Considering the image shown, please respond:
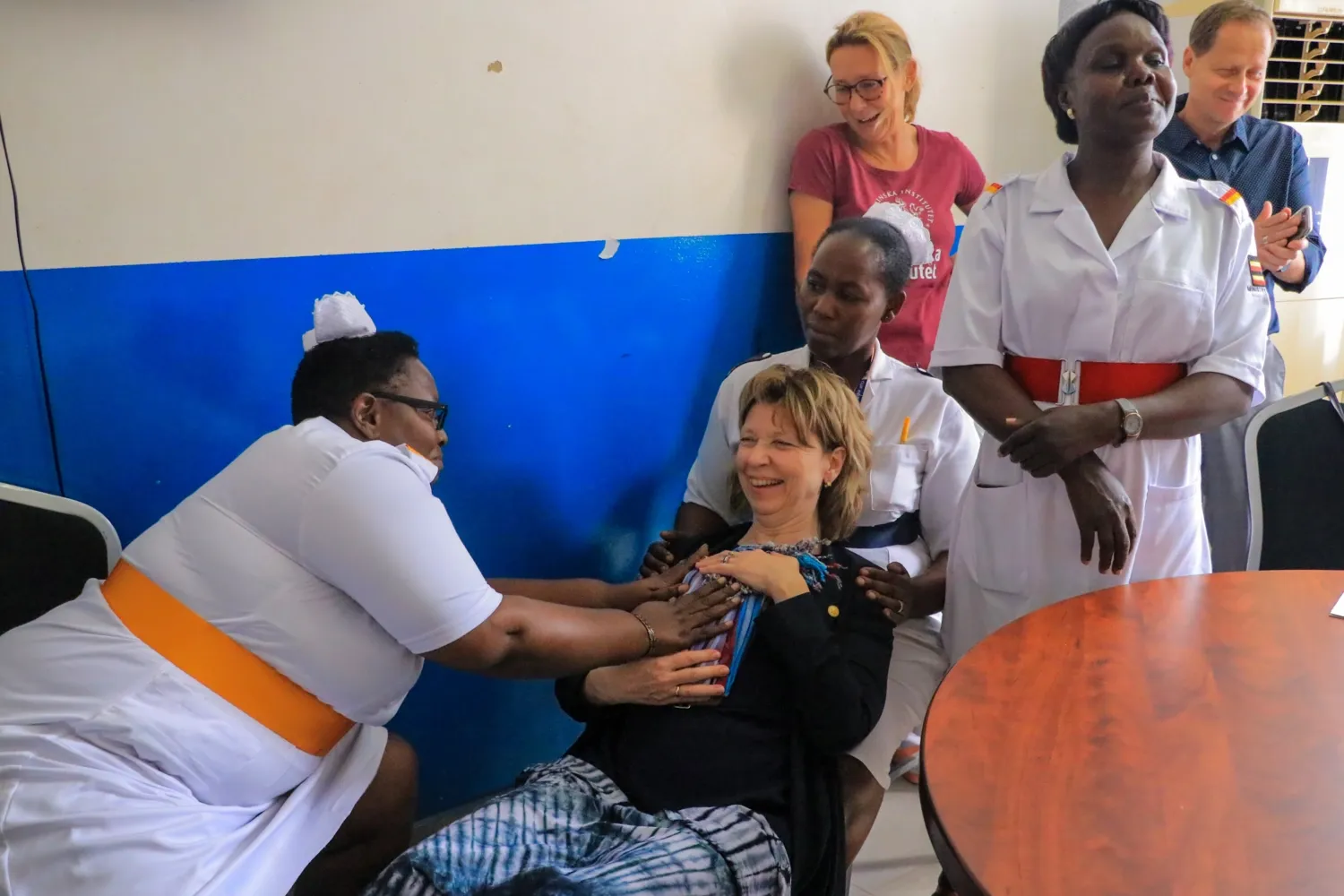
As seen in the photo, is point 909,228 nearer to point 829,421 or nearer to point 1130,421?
point 829,421

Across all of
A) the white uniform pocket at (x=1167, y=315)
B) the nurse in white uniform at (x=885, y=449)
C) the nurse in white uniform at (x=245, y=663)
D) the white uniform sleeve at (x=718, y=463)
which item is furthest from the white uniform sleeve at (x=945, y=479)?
the nurse in white uniform at (x=245, y=663)

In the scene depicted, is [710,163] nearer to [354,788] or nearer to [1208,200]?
[1208,200]


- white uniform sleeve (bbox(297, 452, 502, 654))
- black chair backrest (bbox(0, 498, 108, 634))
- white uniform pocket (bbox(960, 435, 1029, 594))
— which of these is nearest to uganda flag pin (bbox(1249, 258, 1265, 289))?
white uniform pocket (bbox(960, 435, 1029, 594))

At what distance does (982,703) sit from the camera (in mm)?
1187

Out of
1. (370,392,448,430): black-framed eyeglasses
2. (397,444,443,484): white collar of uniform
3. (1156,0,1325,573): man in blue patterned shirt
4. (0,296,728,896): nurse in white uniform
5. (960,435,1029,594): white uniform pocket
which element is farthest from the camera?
Result: (1156,0,1325,573): man in blue patterned shirt

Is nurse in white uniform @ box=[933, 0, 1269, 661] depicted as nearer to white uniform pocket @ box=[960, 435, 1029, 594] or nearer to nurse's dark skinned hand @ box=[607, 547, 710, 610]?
white uniform pocket @ box=[960, 435, 1029, 594]

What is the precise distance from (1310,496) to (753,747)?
1.32 metres

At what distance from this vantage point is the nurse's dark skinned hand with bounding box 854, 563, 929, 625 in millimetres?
1780

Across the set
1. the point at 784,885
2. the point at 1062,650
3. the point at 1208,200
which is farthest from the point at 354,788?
the point at 1208,200

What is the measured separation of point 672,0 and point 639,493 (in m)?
1.22

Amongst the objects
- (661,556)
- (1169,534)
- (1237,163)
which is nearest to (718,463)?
(661,556)

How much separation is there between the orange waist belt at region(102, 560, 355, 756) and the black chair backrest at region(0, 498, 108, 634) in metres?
0.39

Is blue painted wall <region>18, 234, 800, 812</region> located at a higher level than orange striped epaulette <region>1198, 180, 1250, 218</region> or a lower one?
lower

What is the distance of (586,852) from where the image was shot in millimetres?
1488
